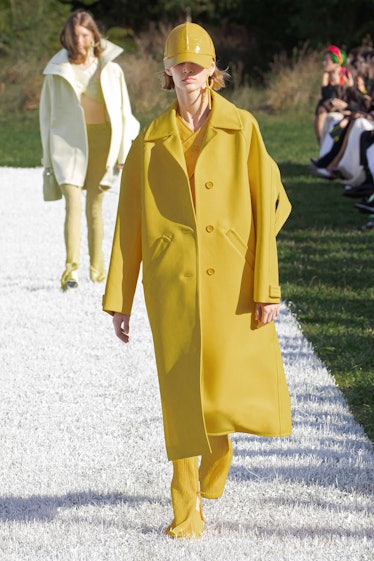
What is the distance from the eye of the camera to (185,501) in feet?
13.2

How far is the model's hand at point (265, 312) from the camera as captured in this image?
398cm

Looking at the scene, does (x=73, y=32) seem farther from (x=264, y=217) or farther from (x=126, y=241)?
(x=264, y=217)

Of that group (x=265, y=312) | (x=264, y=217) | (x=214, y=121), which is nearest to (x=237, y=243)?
(x=264, y=217)

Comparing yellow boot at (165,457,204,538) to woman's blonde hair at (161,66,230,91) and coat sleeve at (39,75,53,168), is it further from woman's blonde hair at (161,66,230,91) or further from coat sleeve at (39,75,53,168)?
coat sleeve at (39,75,53,168)

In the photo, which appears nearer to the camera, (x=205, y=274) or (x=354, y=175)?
(x=205, y=274)

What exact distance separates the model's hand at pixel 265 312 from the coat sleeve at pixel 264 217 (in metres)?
0.03

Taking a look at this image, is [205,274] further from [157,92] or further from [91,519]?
[157,92]

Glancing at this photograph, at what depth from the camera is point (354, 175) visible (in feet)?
52.4

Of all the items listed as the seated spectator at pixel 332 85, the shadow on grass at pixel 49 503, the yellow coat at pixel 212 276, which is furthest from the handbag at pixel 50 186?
the seated spectator at pixel 332 85

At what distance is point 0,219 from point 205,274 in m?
9.77

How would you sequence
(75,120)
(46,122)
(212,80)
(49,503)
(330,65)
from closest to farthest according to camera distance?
(212,80), (49,503), (75,120), (46,122), (330,65)

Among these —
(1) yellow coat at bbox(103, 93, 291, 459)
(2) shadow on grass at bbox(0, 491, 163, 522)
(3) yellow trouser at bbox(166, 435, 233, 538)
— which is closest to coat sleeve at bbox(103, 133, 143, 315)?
(1) yellow coat at bbox(103, 93, 291, 459)

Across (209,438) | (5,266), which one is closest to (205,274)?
(209,438)

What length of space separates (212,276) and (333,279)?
551 centimetres
